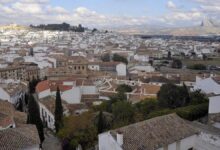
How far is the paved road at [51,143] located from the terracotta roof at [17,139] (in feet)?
29.4

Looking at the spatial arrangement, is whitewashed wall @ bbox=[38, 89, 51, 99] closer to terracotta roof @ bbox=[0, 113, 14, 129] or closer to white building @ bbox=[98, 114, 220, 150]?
terracotta roof @ bbox=[0, 113, 14, 129]

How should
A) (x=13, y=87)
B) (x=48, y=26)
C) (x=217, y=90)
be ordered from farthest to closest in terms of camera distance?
1. (x=48, y=26)
2. (x=13, y=87)
3. (x=217, y=90)

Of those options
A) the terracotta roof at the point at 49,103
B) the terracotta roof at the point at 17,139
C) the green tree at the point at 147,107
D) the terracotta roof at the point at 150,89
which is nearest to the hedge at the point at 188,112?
the green tree at the point at 147,107

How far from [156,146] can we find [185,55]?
9891 cm

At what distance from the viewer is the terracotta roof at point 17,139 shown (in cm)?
1608

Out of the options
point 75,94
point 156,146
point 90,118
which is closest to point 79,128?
point 90,118

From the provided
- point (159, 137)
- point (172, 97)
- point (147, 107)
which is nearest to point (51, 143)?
point (147, 107)

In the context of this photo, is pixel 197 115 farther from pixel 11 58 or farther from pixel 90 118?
pixel 11 58

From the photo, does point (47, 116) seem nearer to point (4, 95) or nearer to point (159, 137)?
point (4, 95)

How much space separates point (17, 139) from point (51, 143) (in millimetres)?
11517

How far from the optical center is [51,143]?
27.8 meters

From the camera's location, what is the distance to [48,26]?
633 ft

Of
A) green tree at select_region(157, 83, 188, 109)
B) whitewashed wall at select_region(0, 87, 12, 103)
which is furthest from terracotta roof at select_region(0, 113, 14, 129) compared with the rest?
whitewashed wall at select_region(0, 87, 12, 103)

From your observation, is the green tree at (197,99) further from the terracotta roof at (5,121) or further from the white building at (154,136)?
the terracotta roof at (5,121)
